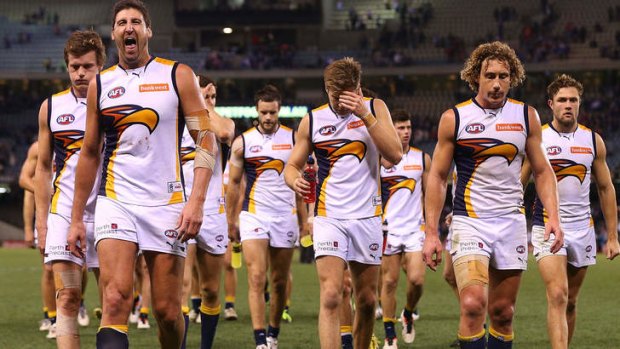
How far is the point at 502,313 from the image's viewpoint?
299 inches

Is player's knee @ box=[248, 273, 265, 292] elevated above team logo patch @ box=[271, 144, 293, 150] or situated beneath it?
situated beneath

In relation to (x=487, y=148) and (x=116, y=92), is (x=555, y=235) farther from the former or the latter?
(x=116, y=92)

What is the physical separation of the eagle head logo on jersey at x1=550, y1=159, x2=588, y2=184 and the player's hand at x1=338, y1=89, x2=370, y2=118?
238 centimetres

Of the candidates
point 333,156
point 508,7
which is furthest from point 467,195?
point 508,7

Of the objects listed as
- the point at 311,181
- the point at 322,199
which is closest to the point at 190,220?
the point at 322,199

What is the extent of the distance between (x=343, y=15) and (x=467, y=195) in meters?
51.9

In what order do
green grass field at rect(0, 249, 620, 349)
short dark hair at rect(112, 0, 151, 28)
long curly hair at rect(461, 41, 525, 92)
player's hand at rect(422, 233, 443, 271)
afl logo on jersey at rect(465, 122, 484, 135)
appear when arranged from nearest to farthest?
short dark hair at rect(112, 0, 151, 28), player's hand at rect(422, 233, 443, 271), afl logo on jersey at rect(465, 122, 484, 135), long curly hair at rect(461, 41, 525, 92), green grass field at rect(0, 249, 620, 349)

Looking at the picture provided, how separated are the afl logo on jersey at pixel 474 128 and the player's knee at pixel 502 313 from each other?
4.09 feet

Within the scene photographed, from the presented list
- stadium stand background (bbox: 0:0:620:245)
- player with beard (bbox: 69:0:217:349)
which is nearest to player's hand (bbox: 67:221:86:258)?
player with beard (bbox: 69:0:217:349)

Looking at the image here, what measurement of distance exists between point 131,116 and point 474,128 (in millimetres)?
2566

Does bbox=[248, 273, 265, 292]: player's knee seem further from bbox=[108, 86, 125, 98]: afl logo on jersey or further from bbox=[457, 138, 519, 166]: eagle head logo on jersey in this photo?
bbox=[108, 86, 125, 98]: afl logo on jersey

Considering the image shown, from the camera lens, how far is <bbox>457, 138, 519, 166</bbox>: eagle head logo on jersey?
7543 millimetres

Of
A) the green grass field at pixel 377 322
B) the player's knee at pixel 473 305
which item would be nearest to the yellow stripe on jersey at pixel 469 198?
the player's knee at pixel 473 305

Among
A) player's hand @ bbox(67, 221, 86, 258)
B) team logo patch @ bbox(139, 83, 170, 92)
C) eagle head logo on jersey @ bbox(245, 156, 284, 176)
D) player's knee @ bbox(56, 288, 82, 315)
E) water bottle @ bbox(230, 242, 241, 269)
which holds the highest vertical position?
team logo patch @ bbox(139, 83, 170, 92)
